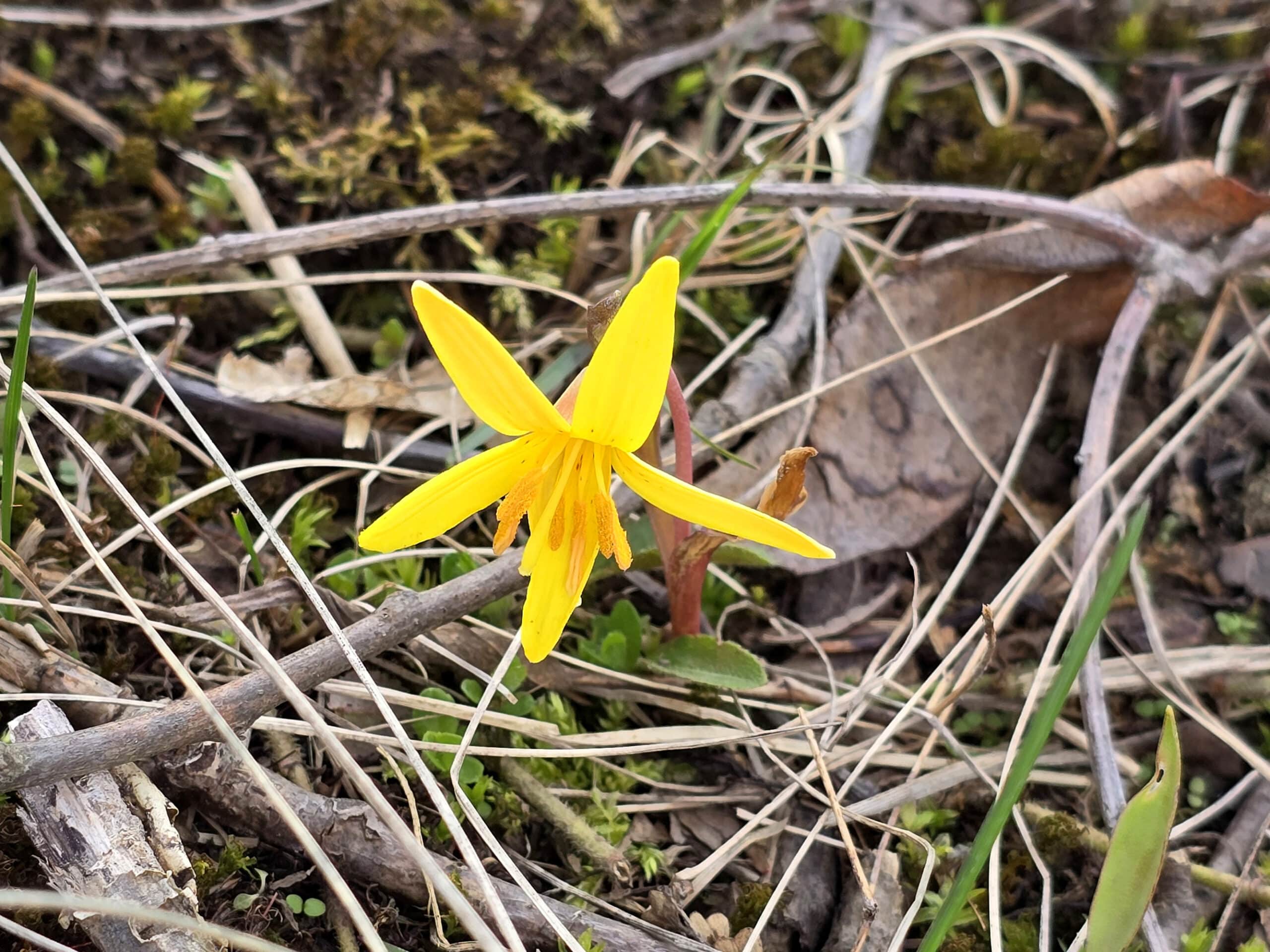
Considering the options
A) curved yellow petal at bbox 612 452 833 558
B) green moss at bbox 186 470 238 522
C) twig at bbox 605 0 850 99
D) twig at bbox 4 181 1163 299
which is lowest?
green moss at bbox 186 470 238 522

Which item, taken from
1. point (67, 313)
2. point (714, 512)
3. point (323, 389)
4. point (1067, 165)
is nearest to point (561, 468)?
point (714, 512)

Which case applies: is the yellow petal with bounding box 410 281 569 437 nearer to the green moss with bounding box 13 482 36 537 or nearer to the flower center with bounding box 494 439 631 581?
the flower center with bounding box 494 439 631 581

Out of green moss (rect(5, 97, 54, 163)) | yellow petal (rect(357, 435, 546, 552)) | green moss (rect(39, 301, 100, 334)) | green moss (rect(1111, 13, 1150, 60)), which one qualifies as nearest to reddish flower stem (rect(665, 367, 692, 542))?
yellow petal (rect(357, 435, 546, 552))

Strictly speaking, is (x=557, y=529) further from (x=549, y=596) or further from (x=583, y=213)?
(x=583, y=213)

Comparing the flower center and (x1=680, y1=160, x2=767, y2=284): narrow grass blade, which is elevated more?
(x1=680, y1=160, x2=767, y2=284): narrow grass blade

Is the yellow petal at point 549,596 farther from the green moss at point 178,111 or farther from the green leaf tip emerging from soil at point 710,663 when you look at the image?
the green moss at point 178,111

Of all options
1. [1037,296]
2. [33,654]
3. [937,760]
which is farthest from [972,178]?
[33,654]

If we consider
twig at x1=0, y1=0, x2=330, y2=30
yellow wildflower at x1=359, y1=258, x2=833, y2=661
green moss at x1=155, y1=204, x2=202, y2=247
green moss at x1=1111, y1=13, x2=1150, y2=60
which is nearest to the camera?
yellow wildflower at x1=359, y1=258, x2=833, y2=661

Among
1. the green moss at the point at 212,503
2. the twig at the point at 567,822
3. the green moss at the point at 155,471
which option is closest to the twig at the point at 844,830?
the twig at the point at 567,822
